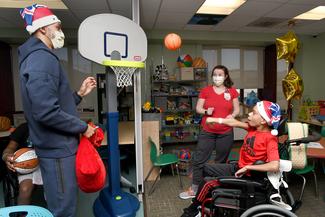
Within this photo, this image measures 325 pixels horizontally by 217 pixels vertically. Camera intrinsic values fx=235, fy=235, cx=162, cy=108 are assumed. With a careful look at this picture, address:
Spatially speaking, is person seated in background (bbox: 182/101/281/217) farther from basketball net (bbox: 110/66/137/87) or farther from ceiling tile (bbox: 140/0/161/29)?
ceiling tile (bbox: 140/0/161/29)

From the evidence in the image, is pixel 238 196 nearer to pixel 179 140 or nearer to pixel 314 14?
pixel 179 140

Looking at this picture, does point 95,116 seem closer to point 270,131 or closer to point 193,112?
point 193,112

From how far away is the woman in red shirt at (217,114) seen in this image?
2.44 metres

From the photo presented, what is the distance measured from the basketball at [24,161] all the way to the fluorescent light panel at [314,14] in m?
4.34

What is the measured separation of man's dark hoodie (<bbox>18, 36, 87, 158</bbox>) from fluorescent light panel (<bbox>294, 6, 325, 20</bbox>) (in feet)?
13.3

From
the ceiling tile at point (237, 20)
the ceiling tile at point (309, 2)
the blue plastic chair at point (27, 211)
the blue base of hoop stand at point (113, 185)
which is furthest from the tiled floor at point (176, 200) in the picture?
the ceiling tile at point (237, 20)

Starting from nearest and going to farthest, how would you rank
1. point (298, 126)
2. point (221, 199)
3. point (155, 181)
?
point (221, 199)
point (298, 126)
point (155, 181)

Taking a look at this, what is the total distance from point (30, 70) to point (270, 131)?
1.62m

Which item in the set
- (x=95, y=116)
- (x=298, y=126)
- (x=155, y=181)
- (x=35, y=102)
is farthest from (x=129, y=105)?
(x=35, y=102)

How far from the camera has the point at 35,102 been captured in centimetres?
124

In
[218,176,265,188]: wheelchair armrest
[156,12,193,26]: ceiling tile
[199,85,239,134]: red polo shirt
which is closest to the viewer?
[218,176,265,188]: wheelchair armrest

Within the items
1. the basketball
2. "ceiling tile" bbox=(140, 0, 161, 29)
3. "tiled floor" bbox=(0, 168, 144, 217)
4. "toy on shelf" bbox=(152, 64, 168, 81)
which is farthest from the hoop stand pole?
"toy on shelf" bbox=(152, 64, 168, 81)

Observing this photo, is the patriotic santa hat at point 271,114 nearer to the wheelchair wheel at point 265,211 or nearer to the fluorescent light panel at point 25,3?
the wheelchair wheel at point 265,211

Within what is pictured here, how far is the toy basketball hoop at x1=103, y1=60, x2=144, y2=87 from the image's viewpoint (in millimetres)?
2053
